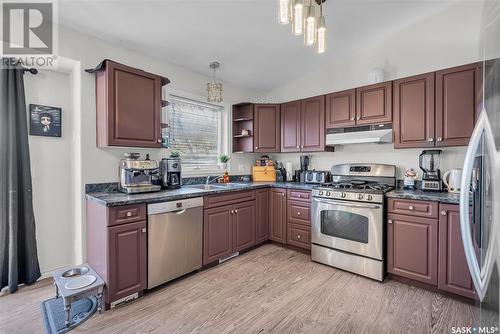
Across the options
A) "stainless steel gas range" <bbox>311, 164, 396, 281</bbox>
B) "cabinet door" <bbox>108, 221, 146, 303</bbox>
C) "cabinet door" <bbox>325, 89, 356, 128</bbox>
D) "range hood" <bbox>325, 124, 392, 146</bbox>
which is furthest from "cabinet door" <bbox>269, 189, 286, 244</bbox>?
"cabinet door" <bbox>108, 221, 146, 303</bbox>

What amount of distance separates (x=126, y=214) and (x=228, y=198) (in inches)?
46.7

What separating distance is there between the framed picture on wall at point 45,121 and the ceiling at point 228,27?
847 millimetres

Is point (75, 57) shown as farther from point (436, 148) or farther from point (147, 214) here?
point (436, 148)

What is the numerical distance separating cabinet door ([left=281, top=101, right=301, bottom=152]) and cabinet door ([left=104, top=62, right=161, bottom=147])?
1931mm

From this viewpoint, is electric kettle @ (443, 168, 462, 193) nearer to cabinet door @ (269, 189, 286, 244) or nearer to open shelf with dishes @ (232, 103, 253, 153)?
cabinet door @ (269, 189, 286, 244)

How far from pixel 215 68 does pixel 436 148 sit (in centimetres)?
293

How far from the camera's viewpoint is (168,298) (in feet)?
7.13

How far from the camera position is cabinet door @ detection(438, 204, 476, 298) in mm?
2066

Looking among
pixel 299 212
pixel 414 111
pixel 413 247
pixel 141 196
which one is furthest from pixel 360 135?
pixel 141 196

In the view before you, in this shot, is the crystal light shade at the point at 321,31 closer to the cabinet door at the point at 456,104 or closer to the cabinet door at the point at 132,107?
the cabinet door at the point at 456,104

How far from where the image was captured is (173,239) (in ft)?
7.75

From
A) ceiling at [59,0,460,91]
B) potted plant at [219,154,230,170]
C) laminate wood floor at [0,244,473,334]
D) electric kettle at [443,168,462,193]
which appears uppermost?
ceiling at [59,0,460,91]

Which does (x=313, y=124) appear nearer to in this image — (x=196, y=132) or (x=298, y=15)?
(x=196, y=132)

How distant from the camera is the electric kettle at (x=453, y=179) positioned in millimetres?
2373
